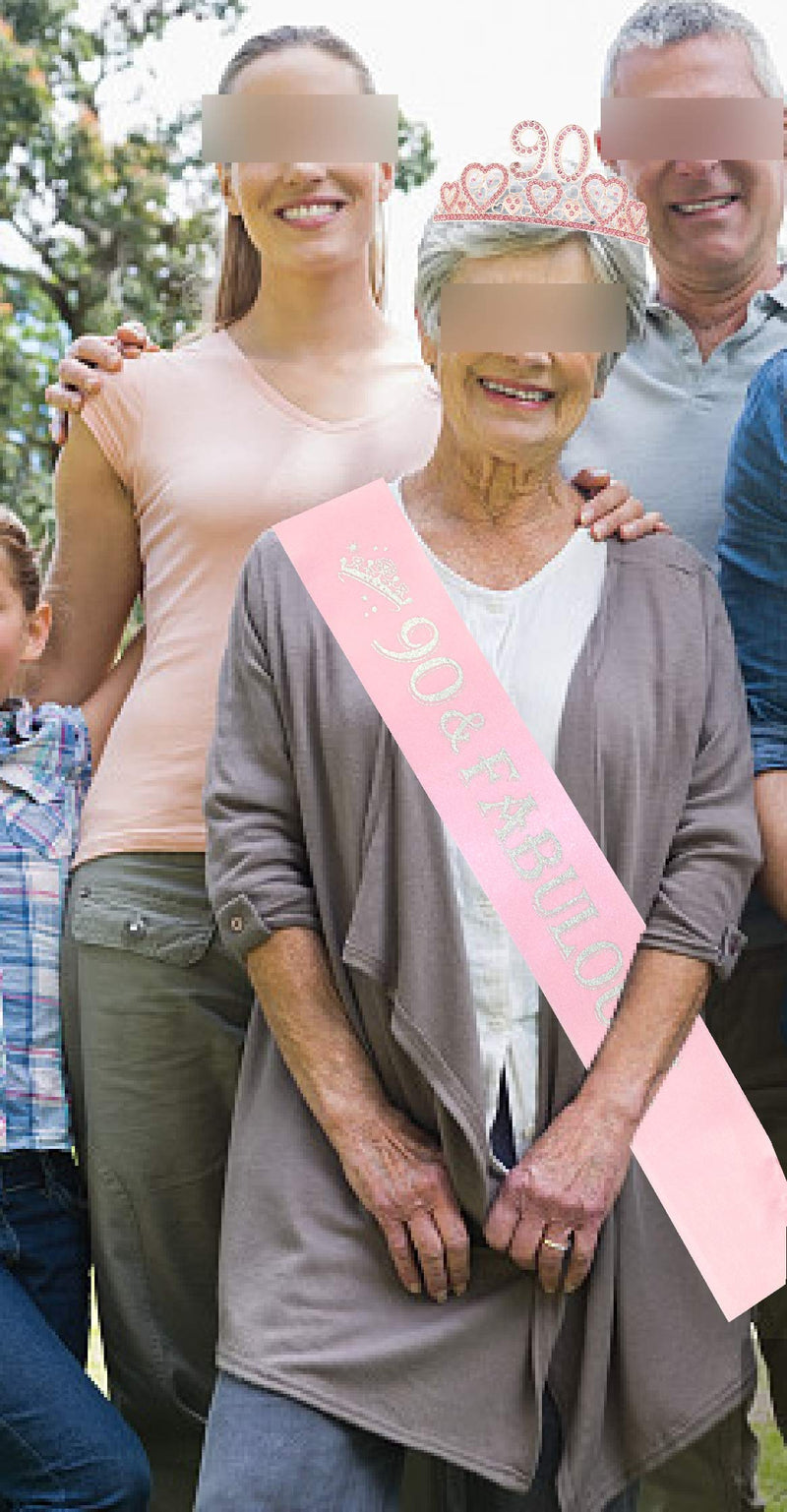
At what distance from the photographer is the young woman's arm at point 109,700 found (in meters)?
2.95

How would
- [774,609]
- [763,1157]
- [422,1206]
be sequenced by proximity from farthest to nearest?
[774,609]
[763,1157]
[422,1206]

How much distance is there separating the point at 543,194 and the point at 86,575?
3.24 feet

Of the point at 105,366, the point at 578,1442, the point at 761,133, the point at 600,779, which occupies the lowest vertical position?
the point at 578,1442

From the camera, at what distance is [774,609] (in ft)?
8.63

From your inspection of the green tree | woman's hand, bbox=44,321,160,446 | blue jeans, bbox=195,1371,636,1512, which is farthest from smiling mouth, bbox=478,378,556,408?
the green tree

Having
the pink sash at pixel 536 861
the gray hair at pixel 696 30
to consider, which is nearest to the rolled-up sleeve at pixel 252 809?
the pink sash at pixel 536 861

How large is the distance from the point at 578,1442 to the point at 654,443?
1.39 meters

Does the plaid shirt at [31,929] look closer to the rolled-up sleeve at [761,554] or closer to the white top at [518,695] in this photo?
the white top at [518,695]

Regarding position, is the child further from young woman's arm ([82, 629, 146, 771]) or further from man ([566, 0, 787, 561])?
man ([566, 0, 787, 561])

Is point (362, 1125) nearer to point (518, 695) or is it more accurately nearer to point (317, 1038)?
point (317, 1038)

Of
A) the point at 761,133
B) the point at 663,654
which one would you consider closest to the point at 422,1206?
the point at 663,654

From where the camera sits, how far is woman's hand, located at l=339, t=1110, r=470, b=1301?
2.26 metres

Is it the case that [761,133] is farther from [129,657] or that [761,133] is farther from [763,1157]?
[763,1157]

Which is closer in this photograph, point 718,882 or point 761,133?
point 718,882
